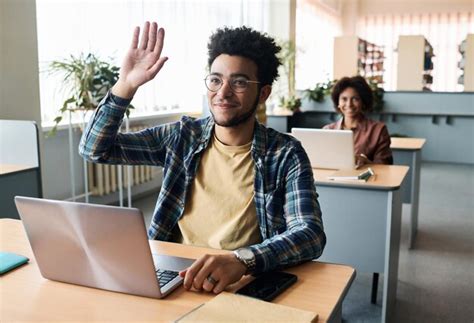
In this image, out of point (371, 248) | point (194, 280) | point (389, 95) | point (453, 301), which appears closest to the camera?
point (194, 280)

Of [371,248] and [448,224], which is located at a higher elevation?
[371,248]

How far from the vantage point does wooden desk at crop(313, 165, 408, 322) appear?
243 centimetres

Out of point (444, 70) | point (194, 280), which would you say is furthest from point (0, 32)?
point (444, 70)

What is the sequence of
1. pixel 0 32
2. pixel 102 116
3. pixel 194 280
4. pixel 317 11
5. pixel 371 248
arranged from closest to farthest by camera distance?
pixel 194 280, pixel 102 116, pixel 371 248, pixel 0 32, pixel 317 11

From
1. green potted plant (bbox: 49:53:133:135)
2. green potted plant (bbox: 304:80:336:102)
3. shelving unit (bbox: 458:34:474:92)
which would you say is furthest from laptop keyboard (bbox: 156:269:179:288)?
shelving unit (bbox: 458:34:474:92)

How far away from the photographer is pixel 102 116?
136 centimetres

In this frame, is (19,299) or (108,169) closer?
(19,299)

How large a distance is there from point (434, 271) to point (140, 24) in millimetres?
2795

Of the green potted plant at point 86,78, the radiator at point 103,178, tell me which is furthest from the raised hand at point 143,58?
the radiator at point 103,178

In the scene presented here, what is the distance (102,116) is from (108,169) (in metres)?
3.27

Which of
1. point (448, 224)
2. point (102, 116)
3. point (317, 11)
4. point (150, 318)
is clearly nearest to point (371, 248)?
point (102, 116)

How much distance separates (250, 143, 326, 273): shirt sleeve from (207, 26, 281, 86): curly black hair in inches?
9.4

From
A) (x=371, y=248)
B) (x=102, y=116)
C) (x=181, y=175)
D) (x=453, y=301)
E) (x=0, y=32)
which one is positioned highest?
(x=0, y=32)

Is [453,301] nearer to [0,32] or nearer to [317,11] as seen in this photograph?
[0,32]
